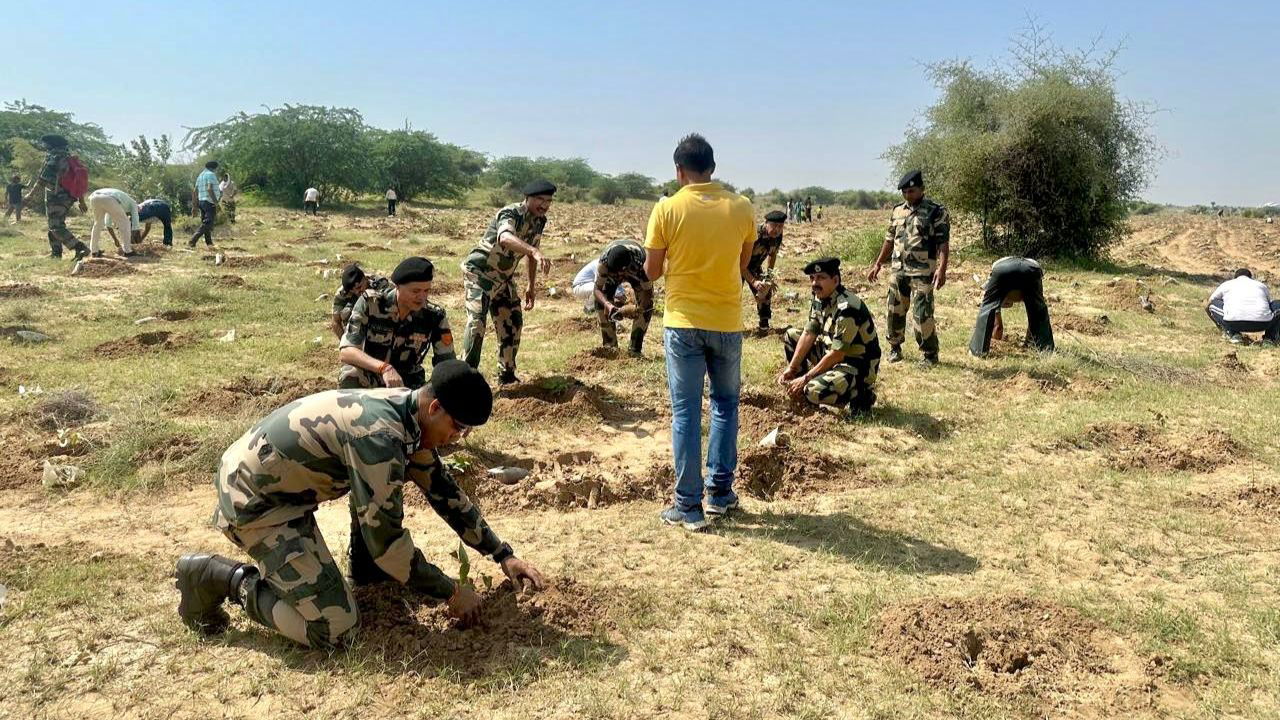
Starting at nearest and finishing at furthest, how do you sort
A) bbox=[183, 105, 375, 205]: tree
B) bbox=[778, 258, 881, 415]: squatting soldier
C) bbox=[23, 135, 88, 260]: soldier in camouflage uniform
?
bbox=[778, 258, 881, 415]: squatting soldier → bbox=[23, 135, 88, 260]: soldier in camouflage uniform → bbox=[183, 105, 375, 205]: tree

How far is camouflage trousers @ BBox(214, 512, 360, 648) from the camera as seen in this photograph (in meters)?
2.84

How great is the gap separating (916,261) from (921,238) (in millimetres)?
211

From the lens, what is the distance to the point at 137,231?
42.6ft

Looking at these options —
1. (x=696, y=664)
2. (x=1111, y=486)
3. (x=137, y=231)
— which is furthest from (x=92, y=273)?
(x=1111, y=486)

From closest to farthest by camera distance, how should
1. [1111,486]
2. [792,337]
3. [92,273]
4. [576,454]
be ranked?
[1111,486], [576,454], [792,337], [92,273]

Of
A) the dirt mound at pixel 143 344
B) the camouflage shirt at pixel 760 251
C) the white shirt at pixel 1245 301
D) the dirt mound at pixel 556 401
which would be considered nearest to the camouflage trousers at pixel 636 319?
the dirt mound at pixel 556 401

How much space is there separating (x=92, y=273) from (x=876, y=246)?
12.4 m

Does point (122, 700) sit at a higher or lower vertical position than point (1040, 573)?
lower

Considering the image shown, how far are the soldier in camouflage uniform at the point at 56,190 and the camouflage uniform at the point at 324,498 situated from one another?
11018mm

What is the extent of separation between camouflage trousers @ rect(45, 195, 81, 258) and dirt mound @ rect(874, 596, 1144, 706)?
12.7m

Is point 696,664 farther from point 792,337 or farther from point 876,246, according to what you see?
point 876,246

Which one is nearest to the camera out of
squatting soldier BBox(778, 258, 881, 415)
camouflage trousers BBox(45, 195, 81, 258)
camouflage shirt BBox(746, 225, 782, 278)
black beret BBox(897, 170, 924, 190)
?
squatting soldier BBox(778, 258, 881, 415)

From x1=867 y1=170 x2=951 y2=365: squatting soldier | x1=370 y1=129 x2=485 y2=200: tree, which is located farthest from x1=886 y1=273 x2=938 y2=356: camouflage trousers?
x1=370 y1=129 x2=485 y2=200: tree

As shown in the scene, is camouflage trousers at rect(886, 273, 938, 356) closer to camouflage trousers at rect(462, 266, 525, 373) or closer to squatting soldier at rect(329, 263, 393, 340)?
camouflage trousers at rect(462, 266, 525, 373)
